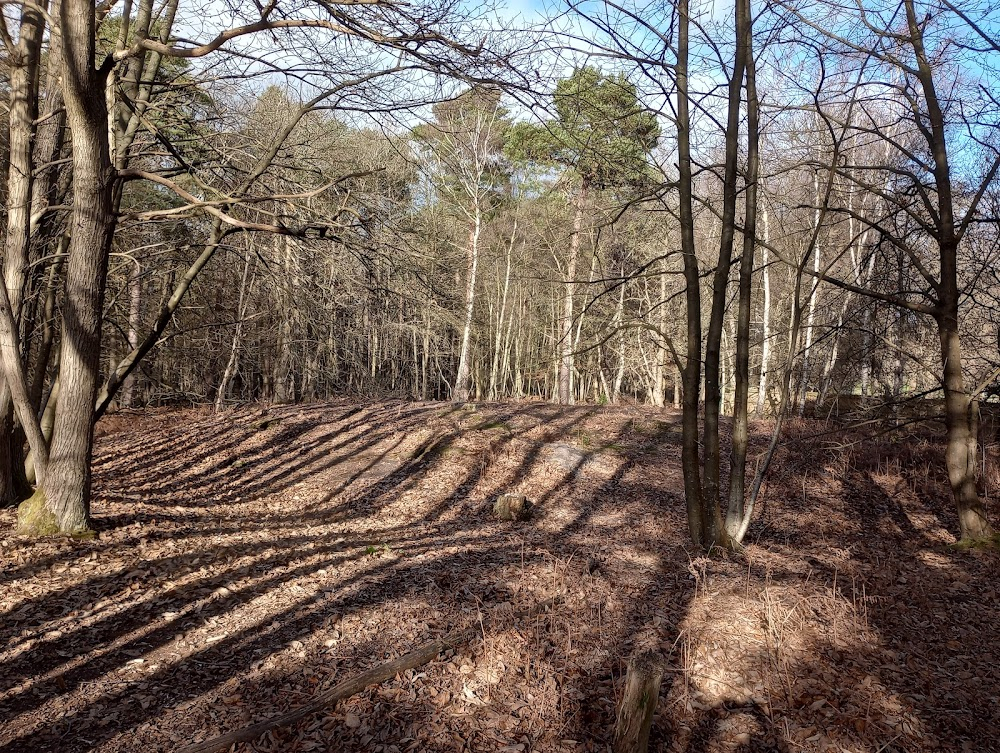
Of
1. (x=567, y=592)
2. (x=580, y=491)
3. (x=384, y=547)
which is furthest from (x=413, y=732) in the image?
(x=580, y=491)

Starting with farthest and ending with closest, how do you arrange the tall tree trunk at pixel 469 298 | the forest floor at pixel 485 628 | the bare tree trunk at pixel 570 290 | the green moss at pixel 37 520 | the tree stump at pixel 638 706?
1. the bare tree trunk at pixel 570 290
2. the tall tree trunk at pixel 469 298
3. the green moss at pixel 37 520
4. the forest floor at pixel 485 628
5. the tree stump at pixel 638 706

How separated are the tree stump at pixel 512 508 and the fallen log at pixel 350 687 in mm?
4157

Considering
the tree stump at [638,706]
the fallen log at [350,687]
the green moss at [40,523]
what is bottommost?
the fallen log at [350,687]

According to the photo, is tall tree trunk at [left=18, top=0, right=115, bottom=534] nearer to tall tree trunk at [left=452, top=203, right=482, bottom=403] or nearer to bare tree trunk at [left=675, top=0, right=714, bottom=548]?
bare tree trunk at [left=675, top=0, right=714, bottom=548]

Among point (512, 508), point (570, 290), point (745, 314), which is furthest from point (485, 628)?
point (570, 290)

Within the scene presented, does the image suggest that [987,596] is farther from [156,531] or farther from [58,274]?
[58,274]

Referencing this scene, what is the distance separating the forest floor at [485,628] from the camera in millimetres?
3936

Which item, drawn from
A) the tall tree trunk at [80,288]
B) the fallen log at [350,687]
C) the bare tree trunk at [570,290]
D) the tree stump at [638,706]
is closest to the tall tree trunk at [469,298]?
the bare tree trunk at [570,290]

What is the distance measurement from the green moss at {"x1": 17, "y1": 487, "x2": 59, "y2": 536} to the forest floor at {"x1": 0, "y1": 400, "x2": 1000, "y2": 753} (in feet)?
0.64

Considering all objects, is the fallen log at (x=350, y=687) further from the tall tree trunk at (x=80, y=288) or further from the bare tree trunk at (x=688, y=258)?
the tall tree trunk at (x=80, y=288)

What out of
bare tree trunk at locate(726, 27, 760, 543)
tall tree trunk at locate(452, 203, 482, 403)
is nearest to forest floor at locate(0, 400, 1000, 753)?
bare tree trunk at locate(726, 27, 760, 543)

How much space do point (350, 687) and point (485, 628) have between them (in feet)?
4.20

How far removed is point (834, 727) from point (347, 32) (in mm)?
6401

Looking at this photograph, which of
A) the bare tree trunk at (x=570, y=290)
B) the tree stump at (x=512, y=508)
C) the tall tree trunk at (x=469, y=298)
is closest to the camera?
the tree stump at (x=512, y=508)
